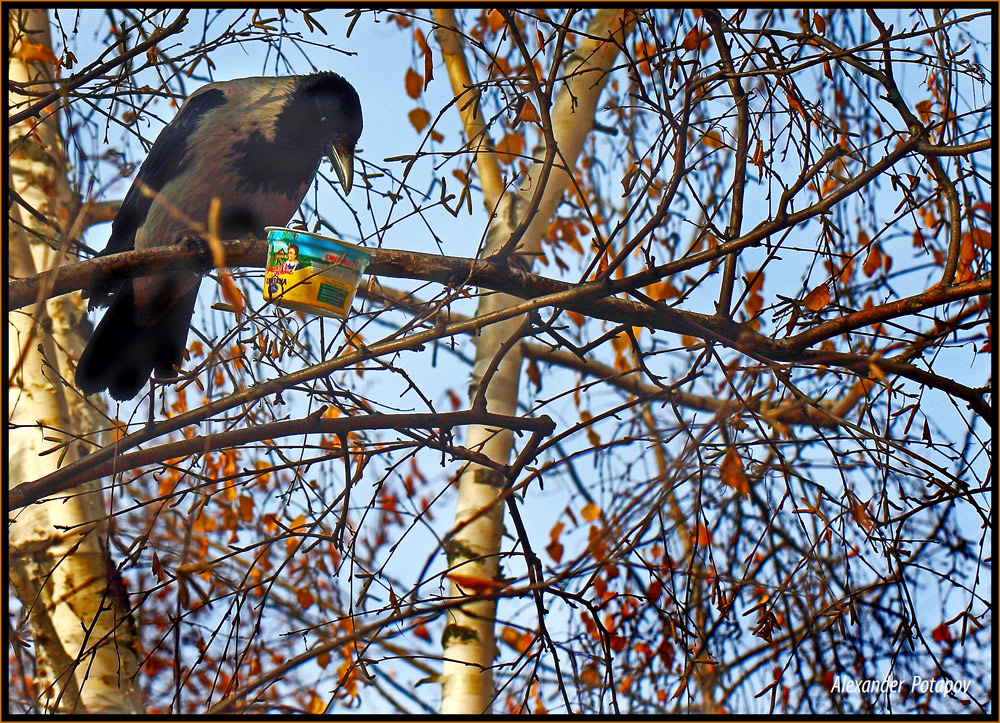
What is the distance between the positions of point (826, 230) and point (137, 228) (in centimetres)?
259

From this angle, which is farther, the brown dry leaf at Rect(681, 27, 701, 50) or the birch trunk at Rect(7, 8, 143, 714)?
the birch trunk at Rect(7, 8, 143, 714)

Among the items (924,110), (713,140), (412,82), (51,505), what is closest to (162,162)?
(412,82)

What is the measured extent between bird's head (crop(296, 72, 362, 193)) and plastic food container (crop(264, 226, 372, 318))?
1534 mm

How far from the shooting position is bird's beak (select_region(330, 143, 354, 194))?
332cm

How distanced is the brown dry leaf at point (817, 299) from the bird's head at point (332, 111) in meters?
1.94

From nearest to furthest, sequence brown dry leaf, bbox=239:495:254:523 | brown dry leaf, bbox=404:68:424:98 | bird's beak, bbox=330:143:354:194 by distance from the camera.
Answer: bird's beak, bbox=330:143:354:194, brown dry leaf, bbox=404:68:424:98, brown dry leaf, bbox=239:495:254:523

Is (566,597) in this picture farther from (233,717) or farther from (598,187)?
(598,187)

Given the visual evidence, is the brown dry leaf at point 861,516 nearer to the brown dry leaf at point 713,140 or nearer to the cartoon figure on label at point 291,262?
the brown dry leaf at point 713,140

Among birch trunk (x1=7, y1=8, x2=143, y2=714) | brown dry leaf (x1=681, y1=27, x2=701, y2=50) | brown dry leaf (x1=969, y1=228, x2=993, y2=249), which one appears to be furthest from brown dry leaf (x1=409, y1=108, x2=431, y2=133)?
brown dry leaf (x1=969, y1=228, x2=993, y2=249)

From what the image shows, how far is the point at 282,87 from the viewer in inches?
144

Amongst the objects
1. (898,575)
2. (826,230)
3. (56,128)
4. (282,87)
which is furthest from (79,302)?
(898,575)

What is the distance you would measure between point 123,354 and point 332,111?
1.26m

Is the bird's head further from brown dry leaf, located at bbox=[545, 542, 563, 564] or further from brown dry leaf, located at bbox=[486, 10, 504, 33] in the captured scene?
brown dry leaf, located at bbox=[545, 542, 563, 564]

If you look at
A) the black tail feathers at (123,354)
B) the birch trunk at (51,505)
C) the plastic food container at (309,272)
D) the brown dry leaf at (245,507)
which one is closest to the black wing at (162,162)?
the birch trunk at (51,505)
